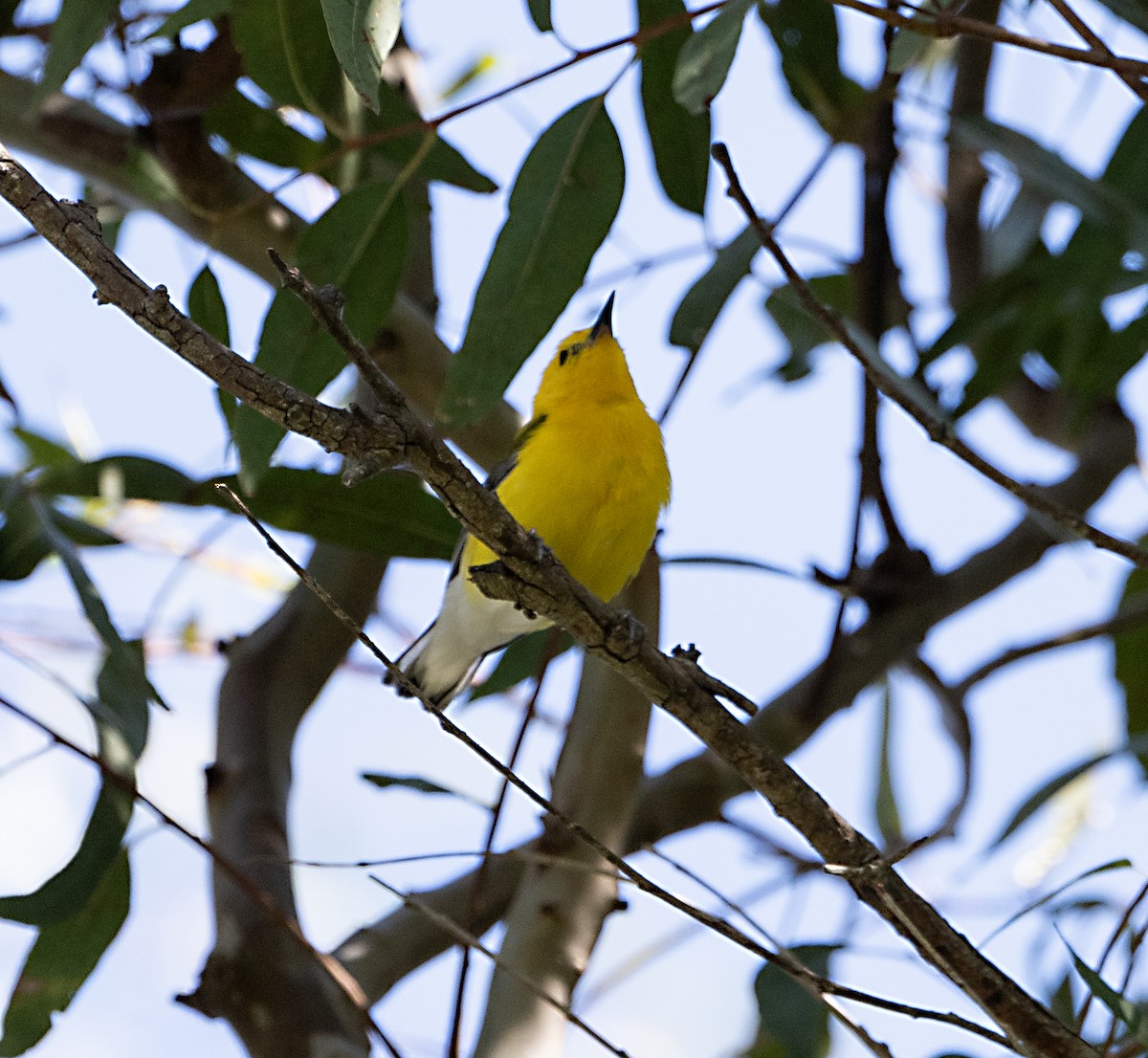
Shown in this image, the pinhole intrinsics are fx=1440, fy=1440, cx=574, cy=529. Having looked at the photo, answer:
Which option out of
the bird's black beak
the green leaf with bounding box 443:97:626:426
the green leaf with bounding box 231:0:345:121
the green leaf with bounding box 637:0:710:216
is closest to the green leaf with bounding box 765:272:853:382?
the bird's black beak

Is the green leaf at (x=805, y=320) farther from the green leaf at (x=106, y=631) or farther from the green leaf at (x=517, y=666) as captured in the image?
the green leaf at (x=106, y=631)

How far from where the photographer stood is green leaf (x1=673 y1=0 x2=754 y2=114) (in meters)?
1.95

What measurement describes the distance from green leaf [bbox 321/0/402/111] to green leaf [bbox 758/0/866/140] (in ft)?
4.79

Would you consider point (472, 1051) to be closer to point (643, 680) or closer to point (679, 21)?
point (643, 680)

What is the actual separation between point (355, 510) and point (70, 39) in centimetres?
94

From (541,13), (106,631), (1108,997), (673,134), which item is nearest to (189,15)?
(541,13)

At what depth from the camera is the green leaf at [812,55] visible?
9.61ft

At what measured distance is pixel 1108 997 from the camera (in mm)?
1796

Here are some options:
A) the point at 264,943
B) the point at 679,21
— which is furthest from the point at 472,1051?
the point at 679,21

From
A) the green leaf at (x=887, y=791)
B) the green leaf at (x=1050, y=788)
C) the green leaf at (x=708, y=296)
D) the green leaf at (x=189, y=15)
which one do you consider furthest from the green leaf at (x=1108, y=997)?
the green leaf at (x=887, y=791)

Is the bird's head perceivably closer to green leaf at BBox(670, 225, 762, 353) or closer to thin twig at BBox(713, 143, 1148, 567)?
green leaf at BBox(670, 225, 762, 353)

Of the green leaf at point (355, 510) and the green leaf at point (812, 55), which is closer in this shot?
the green leaf at point (355, 510)

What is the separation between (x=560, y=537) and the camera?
271 centimetres

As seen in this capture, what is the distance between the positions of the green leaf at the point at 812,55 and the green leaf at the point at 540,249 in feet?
2.36
